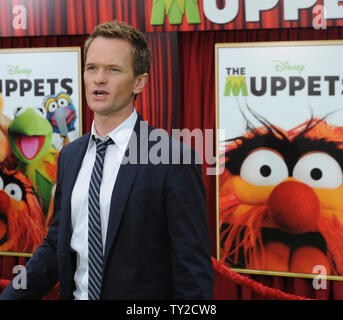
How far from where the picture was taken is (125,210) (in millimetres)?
1083

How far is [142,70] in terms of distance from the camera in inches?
49.5

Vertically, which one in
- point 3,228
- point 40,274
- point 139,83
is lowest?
point 3,228

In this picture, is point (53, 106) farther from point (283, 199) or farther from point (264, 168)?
point (283, 199)

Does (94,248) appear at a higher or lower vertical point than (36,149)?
lower

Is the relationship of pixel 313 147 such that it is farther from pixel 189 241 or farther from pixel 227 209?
pixel 189 241

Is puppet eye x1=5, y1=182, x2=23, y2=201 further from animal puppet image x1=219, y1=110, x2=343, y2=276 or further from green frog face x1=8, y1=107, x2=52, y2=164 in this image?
animal puppet image x1=219, y1=110, x2=343, y2=276

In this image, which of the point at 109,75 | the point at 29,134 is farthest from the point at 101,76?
the point at 29,134

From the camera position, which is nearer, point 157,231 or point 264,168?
point 157,231

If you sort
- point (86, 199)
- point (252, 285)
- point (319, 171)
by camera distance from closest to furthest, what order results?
point (86, 199), point (319, 171), point (252, 285)

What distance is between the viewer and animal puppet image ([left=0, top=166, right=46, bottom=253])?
2.85m

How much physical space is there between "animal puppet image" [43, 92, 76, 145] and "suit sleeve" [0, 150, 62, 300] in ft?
5.19

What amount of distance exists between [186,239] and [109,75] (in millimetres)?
526

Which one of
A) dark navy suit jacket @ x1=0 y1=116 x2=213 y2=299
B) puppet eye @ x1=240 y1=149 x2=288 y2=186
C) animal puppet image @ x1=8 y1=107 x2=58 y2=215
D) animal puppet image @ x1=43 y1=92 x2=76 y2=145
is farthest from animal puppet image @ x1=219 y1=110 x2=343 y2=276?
dark navy suit jacket @ x1=0 y1=116 x2=213 y2=299

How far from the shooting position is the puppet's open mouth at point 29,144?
112 inches
